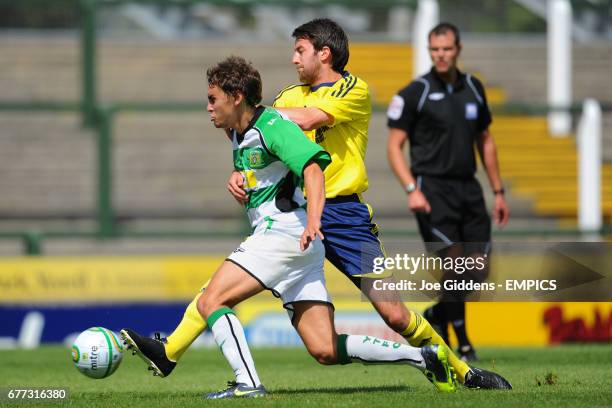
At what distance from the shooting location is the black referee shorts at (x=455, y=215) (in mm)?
9133

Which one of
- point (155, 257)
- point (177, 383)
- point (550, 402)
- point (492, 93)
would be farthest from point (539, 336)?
point (492, 93)

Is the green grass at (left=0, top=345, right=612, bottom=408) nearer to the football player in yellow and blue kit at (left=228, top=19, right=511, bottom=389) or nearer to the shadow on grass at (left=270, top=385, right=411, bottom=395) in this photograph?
the shadow on grass at (left=270, top=385, right=411, bottom=395)

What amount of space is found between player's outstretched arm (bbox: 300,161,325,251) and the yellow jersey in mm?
747

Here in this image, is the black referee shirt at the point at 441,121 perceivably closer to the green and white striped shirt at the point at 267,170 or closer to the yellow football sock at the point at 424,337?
the yellow football sock at the point at 424,337

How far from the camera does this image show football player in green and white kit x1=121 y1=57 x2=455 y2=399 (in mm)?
6367

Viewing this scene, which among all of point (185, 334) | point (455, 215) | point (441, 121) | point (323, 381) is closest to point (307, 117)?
point (185, 334)

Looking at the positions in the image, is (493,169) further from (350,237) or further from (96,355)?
(96,355)

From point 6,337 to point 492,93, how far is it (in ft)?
34.0

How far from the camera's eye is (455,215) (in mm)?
9148

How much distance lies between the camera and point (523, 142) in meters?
16.2

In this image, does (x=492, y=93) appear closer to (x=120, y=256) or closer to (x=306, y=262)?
(x=120, y=256)

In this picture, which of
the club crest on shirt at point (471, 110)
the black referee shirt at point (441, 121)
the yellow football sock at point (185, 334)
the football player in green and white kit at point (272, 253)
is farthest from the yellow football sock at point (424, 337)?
the club crest on shirt at point (471, 110)

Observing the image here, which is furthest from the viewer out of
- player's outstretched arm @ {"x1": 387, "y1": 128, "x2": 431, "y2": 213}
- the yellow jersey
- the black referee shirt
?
the black referee shirt

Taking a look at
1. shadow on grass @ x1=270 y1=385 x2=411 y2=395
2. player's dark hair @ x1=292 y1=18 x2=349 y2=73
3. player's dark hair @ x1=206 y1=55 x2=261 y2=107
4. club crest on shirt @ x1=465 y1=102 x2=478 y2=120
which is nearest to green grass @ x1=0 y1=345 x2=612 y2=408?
shadow on grass @ x1=270 y1=385 x2=411 y2=395
